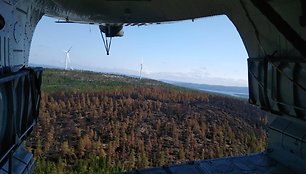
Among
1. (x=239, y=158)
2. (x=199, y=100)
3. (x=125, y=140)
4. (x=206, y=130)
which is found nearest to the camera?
(x=239, y=158)

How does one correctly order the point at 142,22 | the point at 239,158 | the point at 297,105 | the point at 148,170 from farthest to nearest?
the point at 142,22, the point at 239,158, the point at 148,170, the point at 297,105

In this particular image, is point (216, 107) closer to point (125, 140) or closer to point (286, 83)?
point (125, 140)

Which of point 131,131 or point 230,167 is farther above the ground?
point 230,167

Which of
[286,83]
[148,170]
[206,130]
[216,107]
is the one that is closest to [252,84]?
[286,83]

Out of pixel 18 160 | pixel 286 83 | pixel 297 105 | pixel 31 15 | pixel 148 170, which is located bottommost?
pixel 148 170

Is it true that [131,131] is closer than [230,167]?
No
